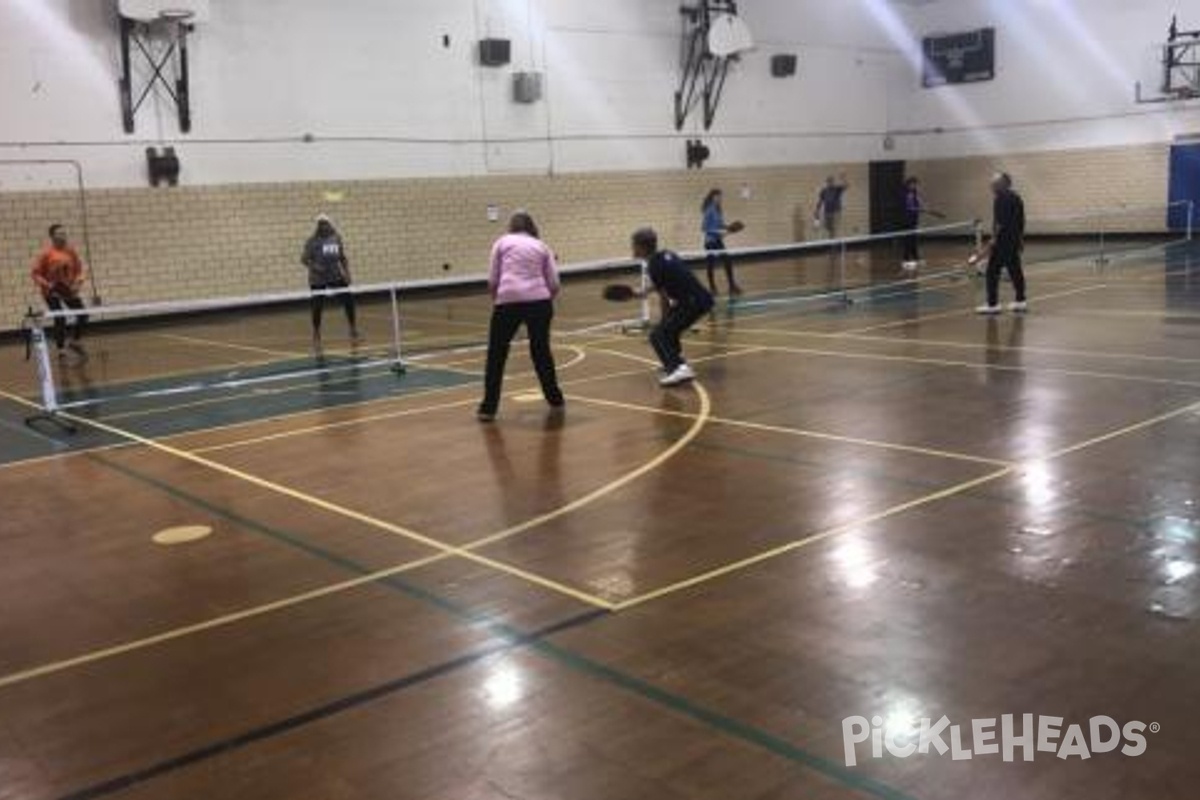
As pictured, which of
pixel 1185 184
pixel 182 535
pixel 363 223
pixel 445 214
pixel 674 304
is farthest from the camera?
pixel 1185 184

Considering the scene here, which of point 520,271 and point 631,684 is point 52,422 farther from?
point 631,684

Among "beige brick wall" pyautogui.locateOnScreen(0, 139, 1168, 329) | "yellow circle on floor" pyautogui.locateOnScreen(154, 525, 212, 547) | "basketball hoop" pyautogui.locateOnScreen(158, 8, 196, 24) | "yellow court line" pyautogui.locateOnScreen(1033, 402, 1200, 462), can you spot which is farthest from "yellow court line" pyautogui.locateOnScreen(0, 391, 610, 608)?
"basketball hoop" pyautogui.locateOnScreen(158, 8, 196, 24)

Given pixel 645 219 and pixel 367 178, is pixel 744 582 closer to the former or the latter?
pixel 367 178

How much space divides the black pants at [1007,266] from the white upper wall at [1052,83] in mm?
15889

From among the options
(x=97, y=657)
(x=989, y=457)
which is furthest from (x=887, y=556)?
(x=97, y=657)

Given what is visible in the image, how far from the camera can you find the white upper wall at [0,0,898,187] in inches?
778

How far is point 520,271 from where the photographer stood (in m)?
10.1

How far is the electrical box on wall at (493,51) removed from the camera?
24531 millimetres

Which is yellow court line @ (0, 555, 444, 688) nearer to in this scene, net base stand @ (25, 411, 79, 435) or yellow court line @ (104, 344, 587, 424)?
yellow court line @ (104, 344, 587, 424)

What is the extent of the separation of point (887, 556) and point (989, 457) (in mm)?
2334

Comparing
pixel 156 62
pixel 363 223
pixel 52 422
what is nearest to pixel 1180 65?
pixel 363 223

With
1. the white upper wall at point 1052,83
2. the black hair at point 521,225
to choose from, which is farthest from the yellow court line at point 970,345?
the white upper wall at point 1052,83

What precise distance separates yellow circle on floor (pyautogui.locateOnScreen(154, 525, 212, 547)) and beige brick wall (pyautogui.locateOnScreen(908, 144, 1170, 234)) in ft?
83.5

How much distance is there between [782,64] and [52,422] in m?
23.2
